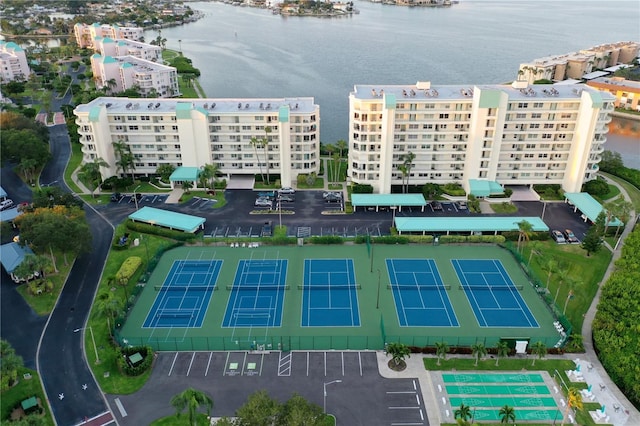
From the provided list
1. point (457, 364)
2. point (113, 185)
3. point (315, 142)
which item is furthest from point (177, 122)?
point (457, 364)

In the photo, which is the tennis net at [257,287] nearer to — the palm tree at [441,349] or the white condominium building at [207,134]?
the palm tree at [441,349]

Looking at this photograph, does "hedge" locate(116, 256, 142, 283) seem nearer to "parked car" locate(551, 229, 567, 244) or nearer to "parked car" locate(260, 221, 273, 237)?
"parked car" locate(260, 221, 273, 237)

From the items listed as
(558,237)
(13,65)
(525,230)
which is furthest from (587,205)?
(13,65)

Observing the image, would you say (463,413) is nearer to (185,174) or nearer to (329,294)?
(329,294)

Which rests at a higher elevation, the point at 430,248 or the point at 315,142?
Answer: the point at 315,142

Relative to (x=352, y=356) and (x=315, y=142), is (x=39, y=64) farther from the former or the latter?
(x=352, y=356)

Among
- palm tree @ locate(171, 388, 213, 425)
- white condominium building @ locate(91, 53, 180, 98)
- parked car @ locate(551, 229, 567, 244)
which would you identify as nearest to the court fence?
parked car @ locate(551, 229, 567, 244)
